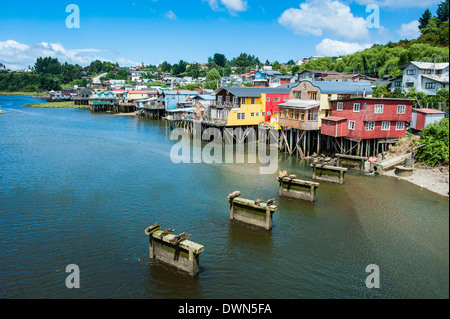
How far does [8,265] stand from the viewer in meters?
16.6

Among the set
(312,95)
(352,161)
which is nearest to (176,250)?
(352,161)

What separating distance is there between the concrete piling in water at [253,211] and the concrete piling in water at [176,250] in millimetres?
5874

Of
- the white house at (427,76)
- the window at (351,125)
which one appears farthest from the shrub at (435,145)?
the white house at (427,76)

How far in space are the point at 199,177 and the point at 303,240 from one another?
14674 millimetres

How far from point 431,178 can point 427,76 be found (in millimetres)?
20779

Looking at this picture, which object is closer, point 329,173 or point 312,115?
point 329,173

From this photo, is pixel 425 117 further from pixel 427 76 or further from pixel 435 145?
pixel 427 76

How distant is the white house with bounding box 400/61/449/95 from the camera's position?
4206cm

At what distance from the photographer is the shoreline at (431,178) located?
25525mm

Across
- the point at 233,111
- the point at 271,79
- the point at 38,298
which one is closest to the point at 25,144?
the point at 233,111

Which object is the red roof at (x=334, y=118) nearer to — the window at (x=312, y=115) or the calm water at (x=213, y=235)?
the window at (x=312, y=115)

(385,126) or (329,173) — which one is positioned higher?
(385,126)

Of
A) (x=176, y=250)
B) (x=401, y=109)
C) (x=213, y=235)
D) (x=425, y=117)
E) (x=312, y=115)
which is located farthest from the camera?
(x=312, y=115)

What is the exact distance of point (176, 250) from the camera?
52.1 ft
